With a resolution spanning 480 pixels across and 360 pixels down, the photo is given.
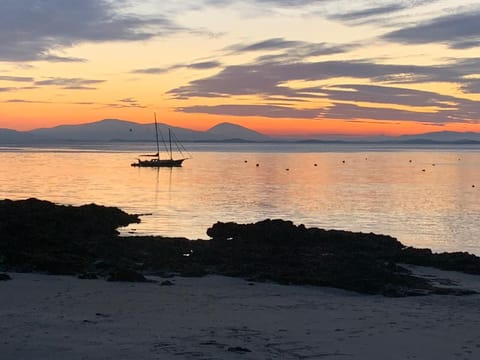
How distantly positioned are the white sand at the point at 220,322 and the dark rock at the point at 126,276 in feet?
1.22

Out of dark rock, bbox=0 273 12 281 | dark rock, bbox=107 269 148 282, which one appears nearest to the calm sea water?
dark rock, bbox=107 269 148 282

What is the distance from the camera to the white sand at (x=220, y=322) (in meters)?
9.85

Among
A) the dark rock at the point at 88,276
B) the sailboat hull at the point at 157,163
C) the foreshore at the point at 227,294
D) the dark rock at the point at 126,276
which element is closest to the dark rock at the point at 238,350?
the foreshore at the point at 227,294

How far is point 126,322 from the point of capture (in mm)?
11531

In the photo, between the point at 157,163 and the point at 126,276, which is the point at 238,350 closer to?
the point at 126,276

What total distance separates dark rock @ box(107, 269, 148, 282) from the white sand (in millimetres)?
372

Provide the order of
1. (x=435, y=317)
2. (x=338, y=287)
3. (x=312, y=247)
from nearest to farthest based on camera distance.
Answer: (x=435, y=317), (x=338, y=287), (x=312, y=247)

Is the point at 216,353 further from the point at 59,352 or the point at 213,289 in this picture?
the point at 213,289

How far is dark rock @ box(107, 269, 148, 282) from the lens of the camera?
1552 cm

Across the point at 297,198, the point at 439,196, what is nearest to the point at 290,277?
→ the point at 297,198

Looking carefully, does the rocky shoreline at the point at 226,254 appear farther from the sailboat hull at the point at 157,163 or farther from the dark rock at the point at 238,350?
the sailboat hull at the point at 157,163

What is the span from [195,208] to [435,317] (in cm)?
2593

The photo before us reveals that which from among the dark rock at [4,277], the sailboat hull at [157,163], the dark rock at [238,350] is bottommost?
the dark rock at [4,277]

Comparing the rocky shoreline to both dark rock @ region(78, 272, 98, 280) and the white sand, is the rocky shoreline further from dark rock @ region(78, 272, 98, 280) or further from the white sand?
the white sand
